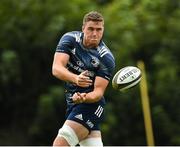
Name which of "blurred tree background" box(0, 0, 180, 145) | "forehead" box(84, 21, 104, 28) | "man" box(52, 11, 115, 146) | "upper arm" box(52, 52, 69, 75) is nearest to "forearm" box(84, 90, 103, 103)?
"man" box(52, 11, 115, 146)

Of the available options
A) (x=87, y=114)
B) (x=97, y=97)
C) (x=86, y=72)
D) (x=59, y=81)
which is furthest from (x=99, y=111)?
(x=59, y=81)

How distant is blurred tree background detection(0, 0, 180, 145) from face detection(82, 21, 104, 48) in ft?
47.7

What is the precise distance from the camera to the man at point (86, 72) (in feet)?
23.3

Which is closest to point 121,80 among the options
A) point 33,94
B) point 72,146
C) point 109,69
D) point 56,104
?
point 109,69

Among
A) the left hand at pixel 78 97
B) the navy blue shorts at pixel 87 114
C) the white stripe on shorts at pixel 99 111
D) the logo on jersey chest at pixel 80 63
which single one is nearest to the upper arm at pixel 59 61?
the logo on jersey chest at pixel 80 63

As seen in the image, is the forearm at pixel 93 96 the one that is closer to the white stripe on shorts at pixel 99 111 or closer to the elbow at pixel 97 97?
the elbow at pixel 97 97

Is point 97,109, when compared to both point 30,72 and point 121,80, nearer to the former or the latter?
point 121,80

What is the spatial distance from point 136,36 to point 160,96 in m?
2.32

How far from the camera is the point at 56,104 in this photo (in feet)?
71.6

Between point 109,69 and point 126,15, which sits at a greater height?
point 109,69

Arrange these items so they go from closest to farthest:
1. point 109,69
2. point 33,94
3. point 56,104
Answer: point 109,69 < point 56,104 < point 33,94

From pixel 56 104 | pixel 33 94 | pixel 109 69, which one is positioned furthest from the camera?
pixel 33 94

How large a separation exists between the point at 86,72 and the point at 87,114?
1.45 ft

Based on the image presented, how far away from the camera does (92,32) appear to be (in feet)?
23.4
